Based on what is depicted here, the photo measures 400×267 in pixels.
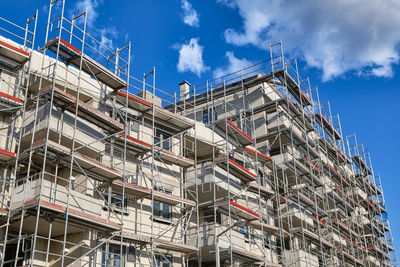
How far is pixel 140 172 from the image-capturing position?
24.7 meters

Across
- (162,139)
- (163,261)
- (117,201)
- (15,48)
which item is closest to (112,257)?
(117,201)

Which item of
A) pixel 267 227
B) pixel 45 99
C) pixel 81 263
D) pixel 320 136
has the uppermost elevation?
pixel 320 136

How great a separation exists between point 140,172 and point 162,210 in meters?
2.33

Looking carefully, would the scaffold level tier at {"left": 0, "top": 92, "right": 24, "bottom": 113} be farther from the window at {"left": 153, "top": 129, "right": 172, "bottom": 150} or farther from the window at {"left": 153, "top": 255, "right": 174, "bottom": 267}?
the window at {"left": 153, "top": 255, "right": 174, "bottom": 267}

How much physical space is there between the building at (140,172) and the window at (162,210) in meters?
0.08

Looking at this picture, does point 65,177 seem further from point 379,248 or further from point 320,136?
point 379,248

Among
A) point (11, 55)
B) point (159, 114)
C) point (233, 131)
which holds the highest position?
point (233, 131)

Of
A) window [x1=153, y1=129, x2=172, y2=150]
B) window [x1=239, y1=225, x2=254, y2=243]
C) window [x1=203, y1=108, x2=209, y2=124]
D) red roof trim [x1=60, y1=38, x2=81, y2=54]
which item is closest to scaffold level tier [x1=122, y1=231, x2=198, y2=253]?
window [x1=239, y1=225, x2=254, y2=243]

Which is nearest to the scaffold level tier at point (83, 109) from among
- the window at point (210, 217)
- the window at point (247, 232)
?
the window at point (210, 217)

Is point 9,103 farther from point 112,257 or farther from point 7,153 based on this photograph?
point 112,257

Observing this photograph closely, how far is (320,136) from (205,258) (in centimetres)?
1963

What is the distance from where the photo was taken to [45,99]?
20.8 m

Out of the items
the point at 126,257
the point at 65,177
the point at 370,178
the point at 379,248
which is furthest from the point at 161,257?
the point at 370,178

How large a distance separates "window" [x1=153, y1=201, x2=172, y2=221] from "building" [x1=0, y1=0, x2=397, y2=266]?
8 centimetres
